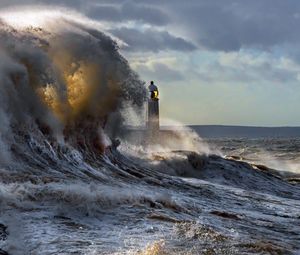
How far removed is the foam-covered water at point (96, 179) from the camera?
634cm

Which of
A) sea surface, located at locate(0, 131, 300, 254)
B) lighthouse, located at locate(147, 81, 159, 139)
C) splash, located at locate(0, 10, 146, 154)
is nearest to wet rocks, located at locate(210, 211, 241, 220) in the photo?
sea surface, located at locate(0, 131, 300, 254)

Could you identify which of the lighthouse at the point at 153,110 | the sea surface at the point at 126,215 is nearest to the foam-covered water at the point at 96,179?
the sea surface at the point at 126,215

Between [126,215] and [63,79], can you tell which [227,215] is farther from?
[63,79]

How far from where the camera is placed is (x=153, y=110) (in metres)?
21.8

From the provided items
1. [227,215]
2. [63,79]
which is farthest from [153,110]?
[227,215]

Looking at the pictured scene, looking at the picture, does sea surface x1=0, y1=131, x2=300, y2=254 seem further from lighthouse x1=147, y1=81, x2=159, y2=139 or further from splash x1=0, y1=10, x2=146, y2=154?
lighthouse x1=147, y1=81, x2=159, y2=139

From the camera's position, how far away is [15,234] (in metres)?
6.06

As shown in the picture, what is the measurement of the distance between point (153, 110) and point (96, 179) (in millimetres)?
11102

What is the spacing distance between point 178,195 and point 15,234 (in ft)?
15.3

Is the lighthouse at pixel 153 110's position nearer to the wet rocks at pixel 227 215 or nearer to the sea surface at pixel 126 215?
the sea surface at pixel 126 215

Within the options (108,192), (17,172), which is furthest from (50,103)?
(108,192)

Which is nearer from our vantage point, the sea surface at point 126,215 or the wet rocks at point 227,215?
the sea surface at point 126,215

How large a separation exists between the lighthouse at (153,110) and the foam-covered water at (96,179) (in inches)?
34.4

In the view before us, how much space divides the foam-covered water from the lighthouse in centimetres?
87
